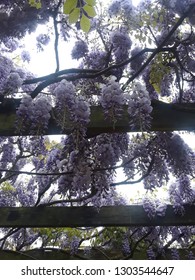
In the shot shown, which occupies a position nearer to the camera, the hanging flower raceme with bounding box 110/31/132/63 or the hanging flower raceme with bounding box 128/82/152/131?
the hanging flower raceme with bounding box 128/82/152/131

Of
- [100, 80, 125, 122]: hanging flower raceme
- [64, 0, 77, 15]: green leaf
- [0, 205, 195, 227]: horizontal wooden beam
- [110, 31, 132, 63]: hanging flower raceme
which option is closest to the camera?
[64, 0, 77, 15]: green leaf

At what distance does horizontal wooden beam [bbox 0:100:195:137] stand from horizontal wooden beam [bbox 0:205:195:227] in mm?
848

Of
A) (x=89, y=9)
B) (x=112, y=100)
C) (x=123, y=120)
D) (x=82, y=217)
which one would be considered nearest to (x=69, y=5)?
(x=89, y=9)

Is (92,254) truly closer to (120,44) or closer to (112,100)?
(120,44)

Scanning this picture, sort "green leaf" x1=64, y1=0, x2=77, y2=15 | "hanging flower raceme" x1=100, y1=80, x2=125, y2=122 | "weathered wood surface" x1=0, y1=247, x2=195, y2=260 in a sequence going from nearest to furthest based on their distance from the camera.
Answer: "green leaf" x1=64, y1=0, x2=77, y2=15
"hanging flower raceme" x1=100, y1=80, x2=125, y2=122
"weathered wood surface" x1=0, y1=247, x2=195, y2=260

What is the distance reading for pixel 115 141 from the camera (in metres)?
2.83

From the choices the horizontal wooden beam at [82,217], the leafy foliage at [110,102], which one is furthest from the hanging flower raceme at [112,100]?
the horizontal wooden beam at [82,217]

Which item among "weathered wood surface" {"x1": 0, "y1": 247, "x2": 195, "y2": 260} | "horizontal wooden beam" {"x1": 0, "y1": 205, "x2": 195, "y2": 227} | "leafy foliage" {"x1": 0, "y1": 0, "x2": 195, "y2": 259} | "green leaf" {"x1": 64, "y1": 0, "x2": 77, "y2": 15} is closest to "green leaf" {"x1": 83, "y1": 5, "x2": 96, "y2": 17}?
"green leaf" {"x1": 64, "y1": 0, "x2": 77, "y2": 15}

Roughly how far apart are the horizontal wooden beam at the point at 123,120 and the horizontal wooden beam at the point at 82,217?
848mm

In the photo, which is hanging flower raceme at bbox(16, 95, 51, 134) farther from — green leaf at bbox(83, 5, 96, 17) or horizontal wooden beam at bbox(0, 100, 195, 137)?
green leaf at bbox(83, 5, 96, 17)

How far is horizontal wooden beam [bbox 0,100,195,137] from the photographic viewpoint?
7.13ft

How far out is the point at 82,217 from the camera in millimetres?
2834

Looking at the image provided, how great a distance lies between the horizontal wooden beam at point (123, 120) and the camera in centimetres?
217

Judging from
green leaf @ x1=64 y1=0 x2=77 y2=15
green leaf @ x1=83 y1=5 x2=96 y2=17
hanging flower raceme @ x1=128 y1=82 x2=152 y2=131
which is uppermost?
hanging flower raceme @ x1=128 y1=82 x2=152 y2=131
